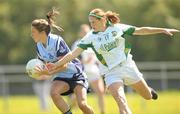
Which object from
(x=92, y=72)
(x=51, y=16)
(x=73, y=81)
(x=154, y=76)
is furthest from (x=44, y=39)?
(x=154, y=76)

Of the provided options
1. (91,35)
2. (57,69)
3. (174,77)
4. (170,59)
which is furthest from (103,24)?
(170,59)

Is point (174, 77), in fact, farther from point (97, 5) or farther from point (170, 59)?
point (97, 5)

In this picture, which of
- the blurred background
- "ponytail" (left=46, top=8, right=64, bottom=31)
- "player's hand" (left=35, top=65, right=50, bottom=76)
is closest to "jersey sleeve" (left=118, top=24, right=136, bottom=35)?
"ponytail" (left=46, top=8, right=64, bottom=31)

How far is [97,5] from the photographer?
4062cm

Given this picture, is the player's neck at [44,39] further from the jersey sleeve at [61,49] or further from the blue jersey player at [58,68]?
the jersey sleeve at [61,49]

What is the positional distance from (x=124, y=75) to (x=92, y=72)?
18.7 ft

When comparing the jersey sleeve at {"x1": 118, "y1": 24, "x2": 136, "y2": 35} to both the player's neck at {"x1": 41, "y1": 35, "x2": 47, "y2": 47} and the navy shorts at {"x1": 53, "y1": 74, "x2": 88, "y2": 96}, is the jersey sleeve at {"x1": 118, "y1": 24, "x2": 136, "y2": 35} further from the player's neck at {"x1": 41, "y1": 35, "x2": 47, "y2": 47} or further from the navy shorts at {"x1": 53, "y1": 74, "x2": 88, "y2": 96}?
the player's neck at {"x1": 41, "y1": 35, "x2": 47, "y2": 47}

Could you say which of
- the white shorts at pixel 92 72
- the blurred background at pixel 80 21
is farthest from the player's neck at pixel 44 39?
the blurred background at pixel 80 21

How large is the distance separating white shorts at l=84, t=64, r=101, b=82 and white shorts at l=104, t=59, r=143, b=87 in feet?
17.8

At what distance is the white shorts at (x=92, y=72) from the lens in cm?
1709

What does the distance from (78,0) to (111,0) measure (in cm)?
222

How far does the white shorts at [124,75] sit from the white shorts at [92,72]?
17.8ft

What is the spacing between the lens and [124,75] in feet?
37.6

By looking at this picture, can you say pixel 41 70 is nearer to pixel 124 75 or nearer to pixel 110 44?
pixel 110 44
